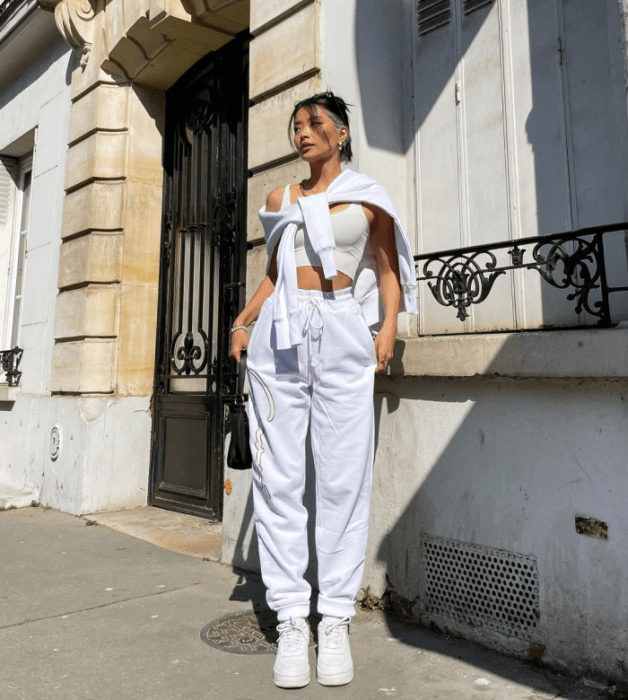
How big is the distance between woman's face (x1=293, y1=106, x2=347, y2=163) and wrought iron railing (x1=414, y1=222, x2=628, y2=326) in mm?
761

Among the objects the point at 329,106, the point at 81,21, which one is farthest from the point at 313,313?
the point at 81,21

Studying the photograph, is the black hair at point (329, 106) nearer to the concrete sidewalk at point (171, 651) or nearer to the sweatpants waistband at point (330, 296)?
the sweatpants waistband at point (330, 296)

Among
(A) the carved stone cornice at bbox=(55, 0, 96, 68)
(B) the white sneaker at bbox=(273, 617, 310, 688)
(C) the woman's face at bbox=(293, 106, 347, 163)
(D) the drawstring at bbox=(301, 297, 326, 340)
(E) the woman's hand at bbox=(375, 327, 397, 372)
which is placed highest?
(A) the carved stone cornice at bbox=(55, 0, 96, 68)

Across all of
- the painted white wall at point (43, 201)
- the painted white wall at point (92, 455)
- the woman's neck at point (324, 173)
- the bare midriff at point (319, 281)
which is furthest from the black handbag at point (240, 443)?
the painted white wall at point (43, 201)

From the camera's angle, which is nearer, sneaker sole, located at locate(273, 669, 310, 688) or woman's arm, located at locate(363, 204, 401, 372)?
sneaker sole, located at locate(273, 669, 310, 688)

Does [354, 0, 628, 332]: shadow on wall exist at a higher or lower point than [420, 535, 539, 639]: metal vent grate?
higher

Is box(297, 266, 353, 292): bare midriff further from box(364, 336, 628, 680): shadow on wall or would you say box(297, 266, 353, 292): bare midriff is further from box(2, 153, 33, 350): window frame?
box(2, 153, 33, 350): window frame

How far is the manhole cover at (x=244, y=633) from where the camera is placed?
95.3 inches

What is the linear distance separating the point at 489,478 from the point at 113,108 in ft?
16.6

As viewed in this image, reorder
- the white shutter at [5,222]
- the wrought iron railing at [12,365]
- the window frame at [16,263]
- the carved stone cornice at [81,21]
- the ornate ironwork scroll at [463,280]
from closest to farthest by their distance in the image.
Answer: the ornate ironwork scroll at [463,280] < the carved stone cornice at [81,21] < the wrought iron railing at [12,365] < the window frame at [16,263] < the white shutter at [5,222]

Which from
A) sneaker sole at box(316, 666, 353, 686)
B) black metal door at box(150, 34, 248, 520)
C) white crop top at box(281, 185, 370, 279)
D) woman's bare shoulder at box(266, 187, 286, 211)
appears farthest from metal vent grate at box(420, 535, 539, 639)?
black metal door at box(150, 34, 248, 520)

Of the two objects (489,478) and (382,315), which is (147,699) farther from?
(382,315)

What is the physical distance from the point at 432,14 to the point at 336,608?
311 cm

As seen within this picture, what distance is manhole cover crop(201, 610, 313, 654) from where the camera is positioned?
2422mm
